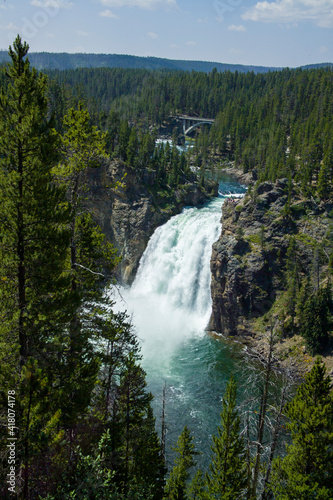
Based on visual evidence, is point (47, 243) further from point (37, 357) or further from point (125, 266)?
point (125, 266)

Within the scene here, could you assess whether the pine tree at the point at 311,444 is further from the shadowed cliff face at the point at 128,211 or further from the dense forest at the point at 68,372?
the shadowed cliff face at the point at 128,211

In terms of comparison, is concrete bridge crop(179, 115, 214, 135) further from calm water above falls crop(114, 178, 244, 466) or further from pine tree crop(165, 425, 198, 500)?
pine tree crop(165, 425, 198, 500)

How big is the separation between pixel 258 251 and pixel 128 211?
27.9 m

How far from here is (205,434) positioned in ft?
102

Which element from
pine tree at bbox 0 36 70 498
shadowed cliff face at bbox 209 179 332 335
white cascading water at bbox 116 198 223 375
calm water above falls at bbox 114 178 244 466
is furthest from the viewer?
white cascading water at bbox 116 198 223 375

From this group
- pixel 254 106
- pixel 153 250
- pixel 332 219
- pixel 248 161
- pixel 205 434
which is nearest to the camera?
pixel 205 434

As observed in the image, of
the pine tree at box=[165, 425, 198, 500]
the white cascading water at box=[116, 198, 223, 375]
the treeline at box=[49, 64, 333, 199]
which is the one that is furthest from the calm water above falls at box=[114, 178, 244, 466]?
the treeline at box=[49, 64, 333, 199]

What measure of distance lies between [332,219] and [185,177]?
39132 millimetres

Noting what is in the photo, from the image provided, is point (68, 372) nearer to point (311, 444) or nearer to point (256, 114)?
point (311, 444)

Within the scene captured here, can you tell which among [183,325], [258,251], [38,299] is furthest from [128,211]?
[38,299]

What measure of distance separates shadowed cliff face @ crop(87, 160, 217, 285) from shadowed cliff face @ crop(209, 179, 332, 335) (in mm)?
17123

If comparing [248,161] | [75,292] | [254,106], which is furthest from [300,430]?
[254,106]

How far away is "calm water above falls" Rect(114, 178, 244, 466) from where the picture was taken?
3428 centimetres

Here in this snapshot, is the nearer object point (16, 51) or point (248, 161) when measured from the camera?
point (16, 51)
